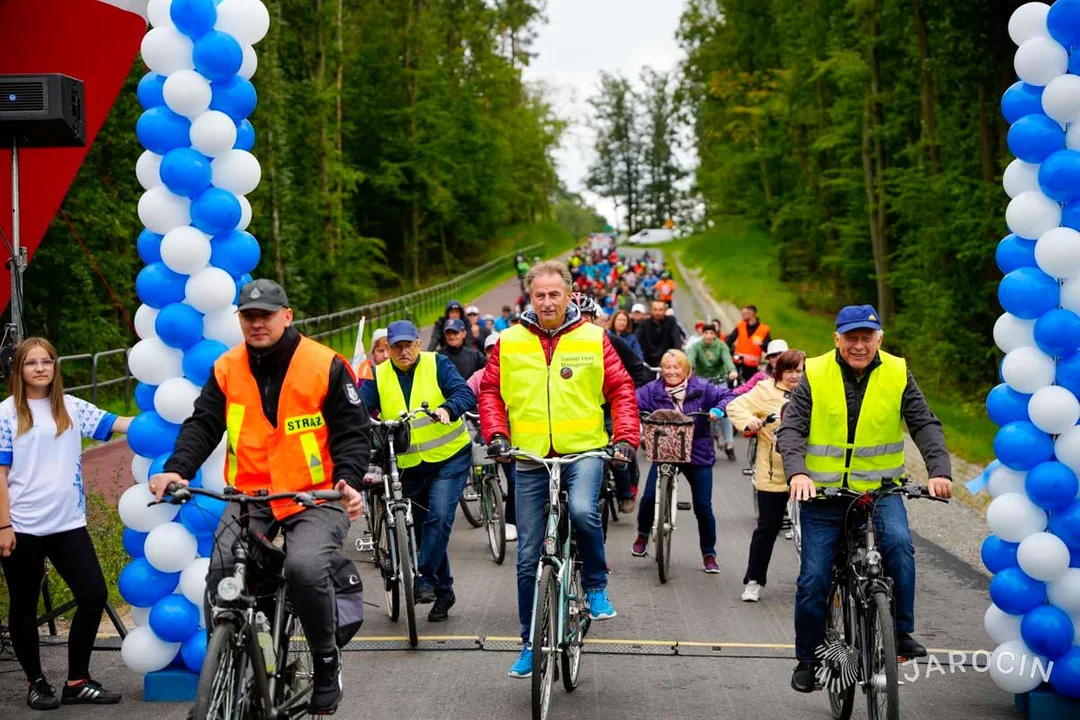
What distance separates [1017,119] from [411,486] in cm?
471

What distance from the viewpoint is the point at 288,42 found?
43688 mm

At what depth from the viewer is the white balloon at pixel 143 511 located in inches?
293

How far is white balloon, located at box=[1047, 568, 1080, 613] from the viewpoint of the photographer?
689 cm

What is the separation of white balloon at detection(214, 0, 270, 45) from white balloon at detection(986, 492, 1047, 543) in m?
4.89

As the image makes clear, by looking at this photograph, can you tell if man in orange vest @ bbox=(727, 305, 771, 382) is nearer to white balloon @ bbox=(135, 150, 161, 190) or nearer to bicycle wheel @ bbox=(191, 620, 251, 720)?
white balloon @ bbox=(135, 150, 161, 190)

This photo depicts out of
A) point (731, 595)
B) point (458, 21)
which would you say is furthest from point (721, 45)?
point (731, 595)

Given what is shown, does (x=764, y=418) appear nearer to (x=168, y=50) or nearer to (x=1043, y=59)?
(x=1043, y=59)

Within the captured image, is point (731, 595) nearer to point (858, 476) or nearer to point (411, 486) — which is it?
point (411, 486)

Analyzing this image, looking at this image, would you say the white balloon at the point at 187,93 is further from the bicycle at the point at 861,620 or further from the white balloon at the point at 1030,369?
the white balloon at the point at 1030,369

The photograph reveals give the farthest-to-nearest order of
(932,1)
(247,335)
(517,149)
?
1. (517,149)
2. (932,1)
3. (247,335)

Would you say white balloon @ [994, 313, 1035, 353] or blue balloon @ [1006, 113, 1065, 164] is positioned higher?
blue balloon @ [1006, 113, 1065, 164]

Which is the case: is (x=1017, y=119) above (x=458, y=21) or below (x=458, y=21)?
below

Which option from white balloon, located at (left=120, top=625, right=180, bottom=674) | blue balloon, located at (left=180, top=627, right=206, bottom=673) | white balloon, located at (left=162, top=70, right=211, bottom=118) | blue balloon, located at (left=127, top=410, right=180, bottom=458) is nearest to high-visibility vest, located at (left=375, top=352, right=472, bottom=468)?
blue balloon, located at (left=127, top=410, right=180, bottom=458)

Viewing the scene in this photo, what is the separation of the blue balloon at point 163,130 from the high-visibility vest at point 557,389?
2208mm
